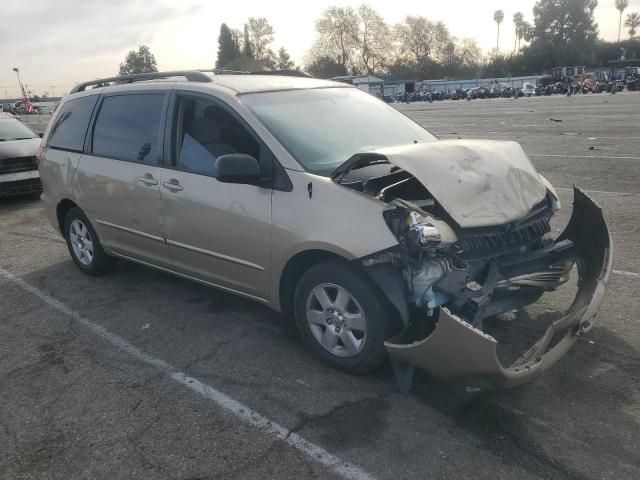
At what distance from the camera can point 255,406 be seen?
326cm

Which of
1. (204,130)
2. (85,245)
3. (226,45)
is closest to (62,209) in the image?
(85,245)

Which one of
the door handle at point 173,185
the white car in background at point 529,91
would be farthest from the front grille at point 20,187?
the white car in background at point 529,91

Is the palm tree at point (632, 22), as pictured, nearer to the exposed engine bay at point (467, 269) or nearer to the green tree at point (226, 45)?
the green tree at point (226, 45)

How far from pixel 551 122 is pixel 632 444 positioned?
20122 millimetres

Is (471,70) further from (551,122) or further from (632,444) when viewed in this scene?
(632,444)

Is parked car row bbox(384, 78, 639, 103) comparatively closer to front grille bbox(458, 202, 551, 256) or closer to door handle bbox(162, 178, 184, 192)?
front grille bbox(458, 202, 551, 256)

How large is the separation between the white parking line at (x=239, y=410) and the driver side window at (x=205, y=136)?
1.45 metres

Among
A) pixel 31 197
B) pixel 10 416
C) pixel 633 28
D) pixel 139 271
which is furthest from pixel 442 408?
pixel 633 28

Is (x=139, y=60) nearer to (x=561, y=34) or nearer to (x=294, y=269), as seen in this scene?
(x=561, y=34)

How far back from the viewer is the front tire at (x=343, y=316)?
3.22 meters

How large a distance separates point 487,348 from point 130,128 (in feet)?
12.0

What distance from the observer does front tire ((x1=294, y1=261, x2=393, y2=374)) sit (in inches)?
127

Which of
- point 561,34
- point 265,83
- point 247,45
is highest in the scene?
point 247,45

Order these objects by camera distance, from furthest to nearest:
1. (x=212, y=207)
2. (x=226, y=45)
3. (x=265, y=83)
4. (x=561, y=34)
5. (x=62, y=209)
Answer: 1. (x=226, y=45)
2. (x=561, y=34)
3. (x=62, y=209)
4. (x=265, y=83)
5. (x=212, y=207)
